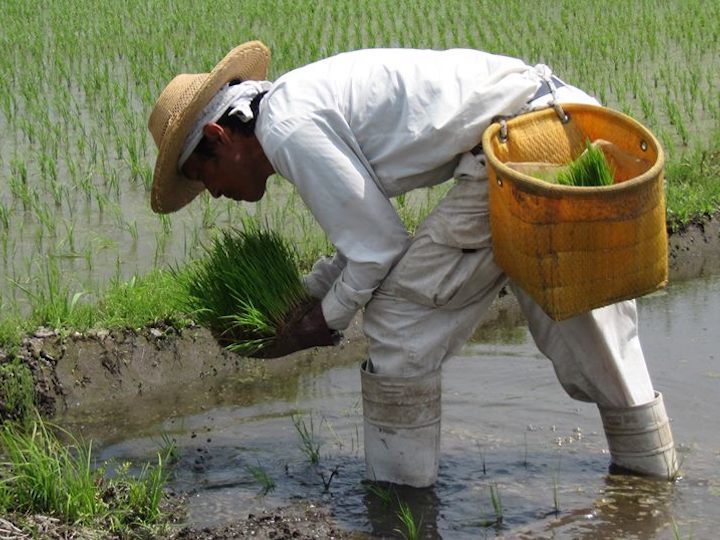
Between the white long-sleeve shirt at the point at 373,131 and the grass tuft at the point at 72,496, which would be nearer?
the white long-sleeve shirt at the point at 373,131

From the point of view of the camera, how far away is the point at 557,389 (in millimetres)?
4426

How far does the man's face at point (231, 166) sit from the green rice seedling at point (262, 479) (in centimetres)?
82

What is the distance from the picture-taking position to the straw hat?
331cm

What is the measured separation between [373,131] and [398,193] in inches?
7.9

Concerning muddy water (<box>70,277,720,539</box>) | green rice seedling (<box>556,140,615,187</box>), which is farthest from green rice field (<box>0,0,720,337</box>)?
green rice seedling (<box>556,140,615,187</box>)

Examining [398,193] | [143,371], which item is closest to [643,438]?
[398,193]

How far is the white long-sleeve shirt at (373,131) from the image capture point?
313 cm

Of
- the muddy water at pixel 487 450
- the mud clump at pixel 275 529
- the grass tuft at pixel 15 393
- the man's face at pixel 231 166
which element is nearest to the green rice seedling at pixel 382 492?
the muddy water at pixel 487 450

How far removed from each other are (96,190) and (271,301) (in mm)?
2895

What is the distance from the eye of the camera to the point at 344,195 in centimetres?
313

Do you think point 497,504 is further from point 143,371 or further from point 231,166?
point 143,371

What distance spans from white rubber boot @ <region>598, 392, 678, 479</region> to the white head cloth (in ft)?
4.20

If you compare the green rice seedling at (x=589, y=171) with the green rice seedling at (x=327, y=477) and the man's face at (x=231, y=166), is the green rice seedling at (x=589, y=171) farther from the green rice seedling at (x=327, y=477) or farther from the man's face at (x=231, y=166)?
the green rice seedling at (x=327, y=477)

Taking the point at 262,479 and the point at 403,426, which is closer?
the point at 403,426
